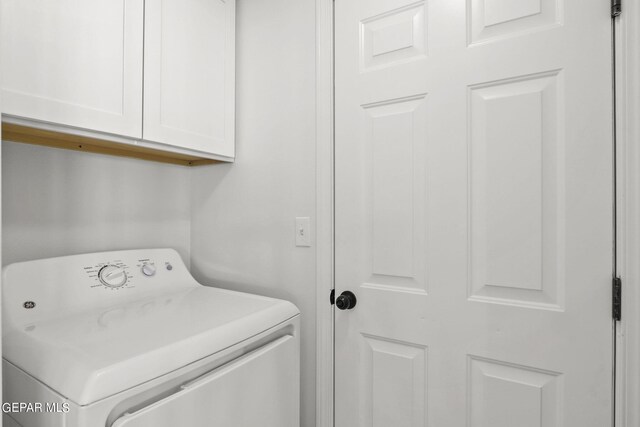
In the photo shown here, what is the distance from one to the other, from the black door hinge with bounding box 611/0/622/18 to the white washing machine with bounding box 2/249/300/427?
48.8 inches

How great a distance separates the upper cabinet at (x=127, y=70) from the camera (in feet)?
2.97

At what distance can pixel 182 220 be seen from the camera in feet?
5.49

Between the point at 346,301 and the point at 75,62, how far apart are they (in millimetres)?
1124

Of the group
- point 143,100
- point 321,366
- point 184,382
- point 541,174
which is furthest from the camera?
point 321,366

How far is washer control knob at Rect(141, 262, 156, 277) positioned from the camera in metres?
1.34

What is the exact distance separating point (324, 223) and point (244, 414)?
0.66 m

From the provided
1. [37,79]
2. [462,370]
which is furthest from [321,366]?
[37,79]

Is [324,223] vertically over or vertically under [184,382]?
over

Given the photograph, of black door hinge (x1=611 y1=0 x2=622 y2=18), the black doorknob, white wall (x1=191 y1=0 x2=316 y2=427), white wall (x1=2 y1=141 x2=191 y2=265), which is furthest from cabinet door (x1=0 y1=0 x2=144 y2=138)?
black door hinge (x1=611 y1=0 x2=622 y2=18)

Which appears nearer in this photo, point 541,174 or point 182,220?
point 541,174

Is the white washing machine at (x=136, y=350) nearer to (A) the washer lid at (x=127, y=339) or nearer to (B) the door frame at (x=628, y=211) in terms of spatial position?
(A) the washer lid at (x=127, y=339)

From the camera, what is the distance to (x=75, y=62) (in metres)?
0.99

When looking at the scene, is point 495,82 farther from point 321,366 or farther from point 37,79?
point 37,79

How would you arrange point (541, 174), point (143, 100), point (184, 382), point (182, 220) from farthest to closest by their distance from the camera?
1. point (182, 220)
2. point (143, 100)
3. point (541, 174)
4. point (184, 382)
